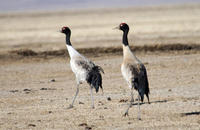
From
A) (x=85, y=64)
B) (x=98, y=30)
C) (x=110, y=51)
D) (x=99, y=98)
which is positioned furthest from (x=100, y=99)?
(x=98, y=30)

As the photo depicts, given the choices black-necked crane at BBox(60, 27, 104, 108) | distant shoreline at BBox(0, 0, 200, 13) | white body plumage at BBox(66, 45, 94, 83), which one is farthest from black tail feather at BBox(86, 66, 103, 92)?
distant shoreline at BBox(0, 0, 200, 13)

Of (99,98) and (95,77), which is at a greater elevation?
(95,77)

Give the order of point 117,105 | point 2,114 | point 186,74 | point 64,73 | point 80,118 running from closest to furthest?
point 80,118 < point 2,114 < point 117,105 < point 186,74 < point 64,73

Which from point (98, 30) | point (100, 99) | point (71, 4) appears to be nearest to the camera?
point (100, 99)

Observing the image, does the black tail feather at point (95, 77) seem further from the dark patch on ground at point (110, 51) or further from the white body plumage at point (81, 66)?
the dark patch on ground at point (110, 51)

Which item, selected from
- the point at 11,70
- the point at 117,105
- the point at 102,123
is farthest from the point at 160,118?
the point at 11,70

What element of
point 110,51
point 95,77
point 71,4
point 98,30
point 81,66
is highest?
point 81,66

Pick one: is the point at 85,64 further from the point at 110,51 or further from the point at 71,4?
the point at 71,4

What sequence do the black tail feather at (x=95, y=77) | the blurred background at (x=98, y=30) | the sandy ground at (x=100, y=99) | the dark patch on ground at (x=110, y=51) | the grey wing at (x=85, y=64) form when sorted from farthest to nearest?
the blurred background at (x=98, y=30) < the dark patch on ground at (x=110, y=51) < the grey wing at (x=85, y=64) < the black tail feather at (x=95, y=77) < the sandy ground at (x=100, y=99)

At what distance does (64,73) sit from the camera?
21.2 m

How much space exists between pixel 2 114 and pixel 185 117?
421 centimetres

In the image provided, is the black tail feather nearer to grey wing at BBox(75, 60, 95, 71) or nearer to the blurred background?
grey wing at BBox(75, 60, 95, 71)

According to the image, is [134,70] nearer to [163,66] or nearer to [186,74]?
[186,74]

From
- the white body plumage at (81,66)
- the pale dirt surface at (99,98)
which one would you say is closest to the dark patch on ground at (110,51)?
the pale dirt surface at (99,98)
